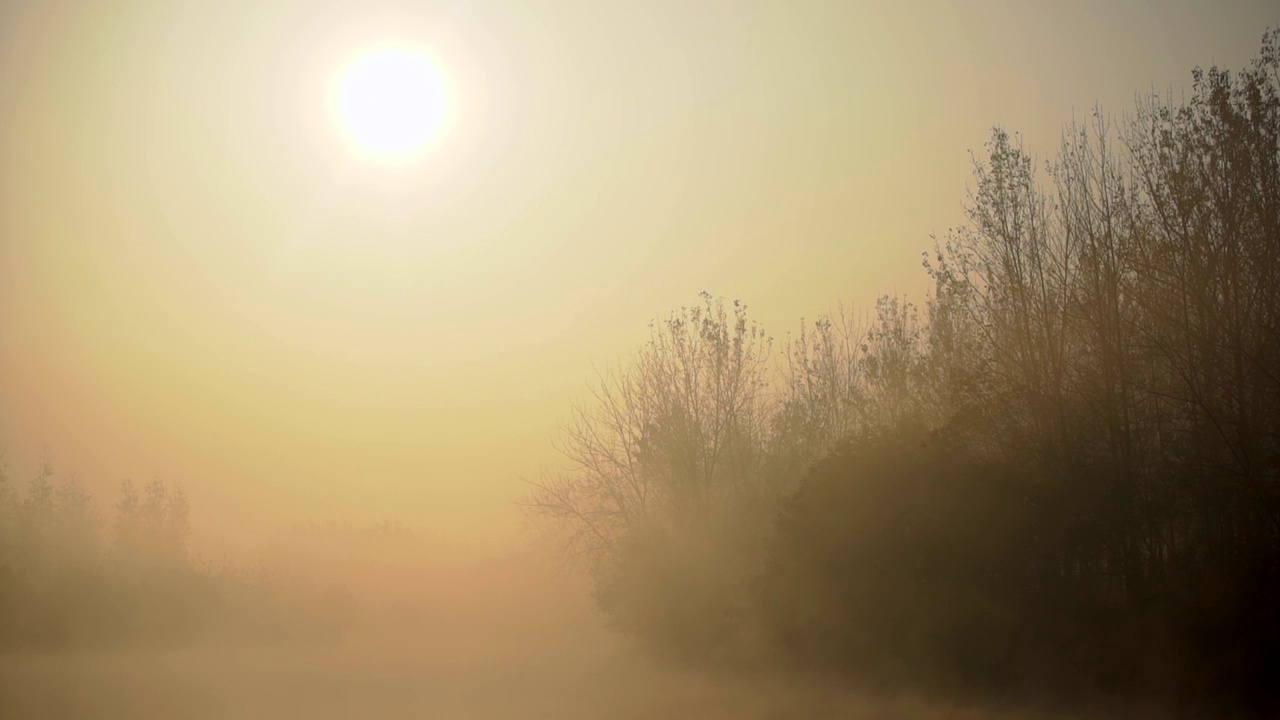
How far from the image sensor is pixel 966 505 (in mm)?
18016

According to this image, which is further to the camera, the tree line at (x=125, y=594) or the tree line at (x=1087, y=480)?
the tree line at (x=125, y=594)

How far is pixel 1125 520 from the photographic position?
17.8 m

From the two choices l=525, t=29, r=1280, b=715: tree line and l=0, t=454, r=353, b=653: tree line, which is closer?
l=525, t=29, r=1280, b=715: tree line

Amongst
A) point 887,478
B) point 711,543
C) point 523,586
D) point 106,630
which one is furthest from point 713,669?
point 523,586

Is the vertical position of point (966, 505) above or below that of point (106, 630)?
above

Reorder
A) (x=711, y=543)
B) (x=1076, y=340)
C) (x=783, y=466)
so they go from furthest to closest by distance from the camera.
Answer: (x=783, y=466)
(x=711, y=543)
(x=1076, y=340)

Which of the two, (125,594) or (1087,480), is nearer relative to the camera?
(1087,480)

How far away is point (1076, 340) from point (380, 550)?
166ft

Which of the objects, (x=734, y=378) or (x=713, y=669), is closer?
(x=713, y=669)

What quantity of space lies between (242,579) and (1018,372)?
38.8m

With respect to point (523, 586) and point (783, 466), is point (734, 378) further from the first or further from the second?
point (523, 586)

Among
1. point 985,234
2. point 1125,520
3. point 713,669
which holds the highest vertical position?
point 985,234

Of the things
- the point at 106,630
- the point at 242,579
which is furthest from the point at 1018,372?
the point at 242,579

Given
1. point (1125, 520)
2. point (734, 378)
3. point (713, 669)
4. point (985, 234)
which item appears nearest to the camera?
point (1125, 520)
